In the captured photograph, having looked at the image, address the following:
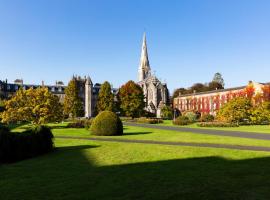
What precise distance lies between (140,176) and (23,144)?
28.0 feet

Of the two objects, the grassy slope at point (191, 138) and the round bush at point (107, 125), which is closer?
the grassy slope at point (191, 138)

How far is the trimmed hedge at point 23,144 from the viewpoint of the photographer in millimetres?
15430

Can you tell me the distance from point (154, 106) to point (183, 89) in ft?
103

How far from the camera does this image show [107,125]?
29.9m

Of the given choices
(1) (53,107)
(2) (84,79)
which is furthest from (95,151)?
(2) (84,79)

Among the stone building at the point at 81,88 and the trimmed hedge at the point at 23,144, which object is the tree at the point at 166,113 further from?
the trimmed hedge at the point at 23,144

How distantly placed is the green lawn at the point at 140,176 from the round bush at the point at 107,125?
12.8 metres

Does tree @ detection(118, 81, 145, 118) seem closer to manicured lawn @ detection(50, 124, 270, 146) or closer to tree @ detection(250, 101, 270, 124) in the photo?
tree @ detection(250, 101, 270, 124)

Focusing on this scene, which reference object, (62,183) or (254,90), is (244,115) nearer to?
(254,90)

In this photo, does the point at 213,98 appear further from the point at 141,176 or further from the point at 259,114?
the point at 141,176

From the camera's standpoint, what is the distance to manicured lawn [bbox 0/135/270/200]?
8836 mm

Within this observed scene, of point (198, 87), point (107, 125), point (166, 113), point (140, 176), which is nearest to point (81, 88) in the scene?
point (166, 113)

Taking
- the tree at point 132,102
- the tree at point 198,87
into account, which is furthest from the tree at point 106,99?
the tree at point 198,87

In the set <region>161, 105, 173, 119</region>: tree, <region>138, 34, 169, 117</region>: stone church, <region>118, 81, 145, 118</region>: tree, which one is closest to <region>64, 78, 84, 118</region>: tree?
<region>118, 81, 145, 118</region>: tree
